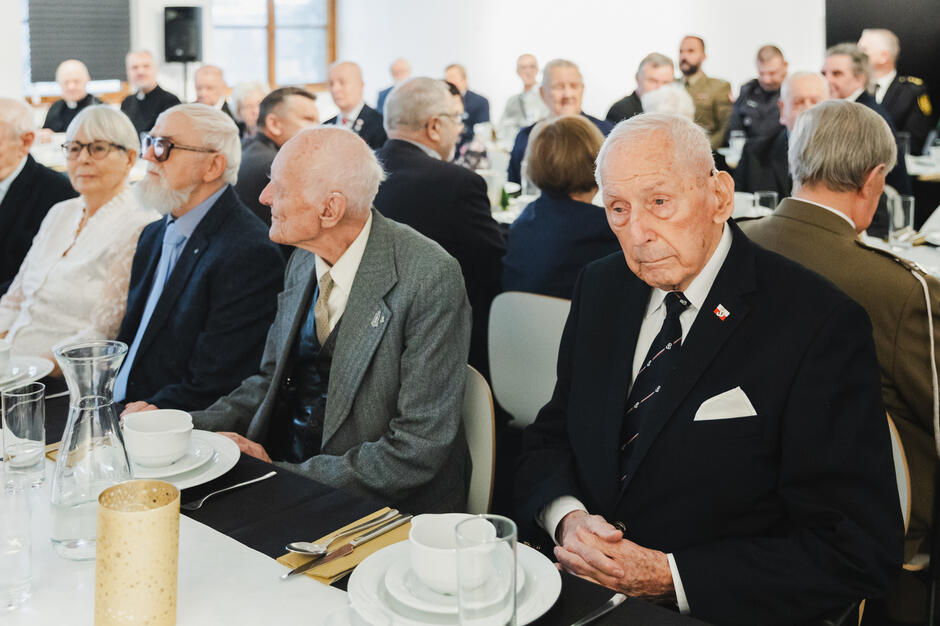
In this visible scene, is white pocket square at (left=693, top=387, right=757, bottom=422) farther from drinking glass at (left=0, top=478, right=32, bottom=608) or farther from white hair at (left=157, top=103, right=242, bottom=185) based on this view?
white hair at (left=157, top=103, right=242, bottom=185)

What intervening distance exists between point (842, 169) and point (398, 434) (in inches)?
48.5

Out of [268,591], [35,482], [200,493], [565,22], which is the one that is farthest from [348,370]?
[565,22]

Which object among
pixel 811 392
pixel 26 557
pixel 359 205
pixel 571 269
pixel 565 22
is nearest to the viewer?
pixel 26 557

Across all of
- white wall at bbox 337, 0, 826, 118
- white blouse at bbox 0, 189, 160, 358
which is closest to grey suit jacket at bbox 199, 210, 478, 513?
white blouse at bbox 0, 189, 160, 358

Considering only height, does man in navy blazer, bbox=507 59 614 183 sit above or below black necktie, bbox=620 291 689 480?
above

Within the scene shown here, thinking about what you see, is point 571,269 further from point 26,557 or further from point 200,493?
point 26,557

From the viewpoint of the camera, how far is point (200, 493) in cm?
167

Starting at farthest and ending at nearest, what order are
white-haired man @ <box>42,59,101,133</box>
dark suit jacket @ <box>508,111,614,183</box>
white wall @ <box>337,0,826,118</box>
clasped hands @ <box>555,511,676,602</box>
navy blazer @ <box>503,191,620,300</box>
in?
white wall @ <box>337,0,826,118</box> → white-haired man @ <box>42,59,101,133</box> → dark suit jacket @ <box>508,111,614,183</box> → navy blazer @ <box>503,191,620,300</box> → clasped hands @ <box>555,511,676,602</box>

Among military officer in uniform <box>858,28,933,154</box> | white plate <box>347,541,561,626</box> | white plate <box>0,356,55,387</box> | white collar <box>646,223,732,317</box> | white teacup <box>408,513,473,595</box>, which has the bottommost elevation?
white plate <box>0,356,55,387</box>

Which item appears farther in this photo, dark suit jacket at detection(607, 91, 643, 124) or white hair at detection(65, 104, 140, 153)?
dark suit jacket at detection(607, 91, 643, 124)

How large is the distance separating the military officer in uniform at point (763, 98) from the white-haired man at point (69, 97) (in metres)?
6.45

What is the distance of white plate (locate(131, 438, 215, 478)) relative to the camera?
1690 millimetres

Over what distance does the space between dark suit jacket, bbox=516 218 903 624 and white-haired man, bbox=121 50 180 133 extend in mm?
9181

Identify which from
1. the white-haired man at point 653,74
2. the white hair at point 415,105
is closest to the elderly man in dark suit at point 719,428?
the white hair at point 415,105
